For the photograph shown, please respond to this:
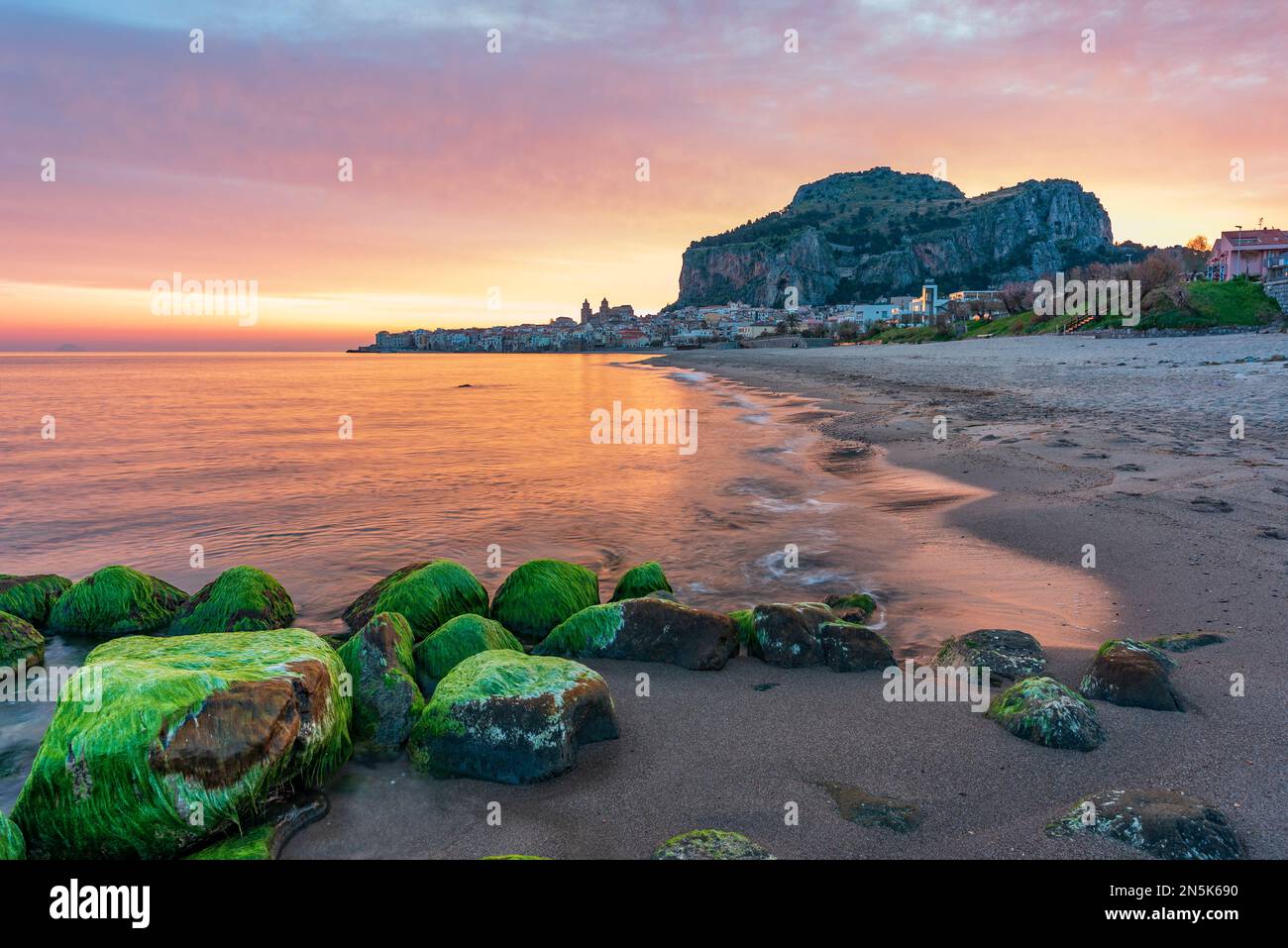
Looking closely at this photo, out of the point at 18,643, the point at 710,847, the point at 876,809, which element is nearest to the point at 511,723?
the point at 710,847

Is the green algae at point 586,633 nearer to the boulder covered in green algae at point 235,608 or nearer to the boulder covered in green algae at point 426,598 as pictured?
the boulder covered in green algae at point 426,598

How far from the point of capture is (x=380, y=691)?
16.2ft

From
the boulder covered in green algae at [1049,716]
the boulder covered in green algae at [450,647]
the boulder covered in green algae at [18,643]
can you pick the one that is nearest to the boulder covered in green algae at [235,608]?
the boulder covered in green algae at [18,643]

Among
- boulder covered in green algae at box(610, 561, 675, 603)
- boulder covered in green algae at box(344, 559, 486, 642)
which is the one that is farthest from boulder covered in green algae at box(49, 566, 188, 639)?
boulder covered in green algae at box(610, 561, 675, 603)

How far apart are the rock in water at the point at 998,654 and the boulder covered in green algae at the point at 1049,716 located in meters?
0.59

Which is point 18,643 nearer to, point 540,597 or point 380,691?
point 380,691

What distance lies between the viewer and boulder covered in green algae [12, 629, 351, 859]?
3.64 metres

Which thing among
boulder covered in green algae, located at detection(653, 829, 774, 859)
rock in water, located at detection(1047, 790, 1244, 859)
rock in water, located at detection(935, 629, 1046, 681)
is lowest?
boulder covered in green algae, located at detection(653, 829, 774, 859)

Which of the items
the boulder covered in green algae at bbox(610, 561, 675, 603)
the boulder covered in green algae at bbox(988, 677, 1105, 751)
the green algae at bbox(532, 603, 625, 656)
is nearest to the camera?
the boulder covered in green algae at bbox(988, 677, 1105, 751)

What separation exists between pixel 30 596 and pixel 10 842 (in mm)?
5479

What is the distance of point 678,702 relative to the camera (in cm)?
527

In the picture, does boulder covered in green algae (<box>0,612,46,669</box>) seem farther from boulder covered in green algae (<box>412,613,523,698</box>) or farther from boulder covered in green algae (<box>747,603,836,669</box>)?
boulder covered in green algae (<box>747,603,836,669</box>)

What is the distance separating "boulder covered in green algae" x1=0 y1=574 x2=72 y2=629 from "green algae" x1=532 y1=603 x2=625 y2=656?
5.60 m

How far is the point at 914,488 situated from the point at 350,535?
9.91m
